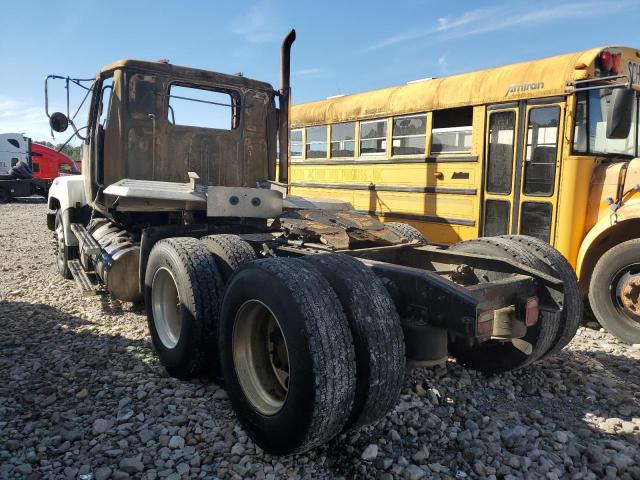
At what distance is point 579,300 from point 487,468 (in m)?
1.48

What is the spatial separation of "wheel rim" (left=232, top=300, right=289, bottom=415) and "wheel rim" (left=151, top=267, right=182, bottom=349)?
1145 millimetres

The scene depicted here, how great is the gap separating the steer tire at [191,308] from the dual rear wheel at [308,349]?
50cm

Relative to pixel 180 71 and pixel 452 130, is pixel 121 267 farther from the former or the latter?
pixel 452 130

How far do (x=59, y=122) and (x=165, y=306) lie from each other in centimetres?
269

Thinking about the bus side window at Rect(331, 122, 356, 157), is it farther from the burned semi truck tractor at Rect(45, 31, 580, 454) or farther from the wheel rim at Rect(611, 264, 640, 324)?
the wheel rim at Rect(611, 264, 640, 324)

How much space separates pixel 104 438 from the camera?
9.32 ft

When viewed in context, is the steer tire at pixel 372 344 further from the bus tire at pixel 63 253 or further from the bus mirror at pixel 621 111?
the bus tire at pixel 63 253

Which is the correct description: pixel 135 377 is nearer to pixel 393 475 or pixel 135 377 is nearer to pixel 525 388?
pixel 393 475

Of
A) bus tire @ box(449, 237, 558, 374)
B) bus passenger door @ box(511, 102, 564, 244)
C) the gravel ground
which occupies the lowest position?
the gravel ground

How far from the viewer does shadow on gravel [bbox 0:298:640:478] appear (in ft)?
8.65

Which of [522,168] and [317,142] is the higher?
[317,142]

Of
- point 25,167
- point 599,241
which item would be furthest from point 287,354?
point 25,167

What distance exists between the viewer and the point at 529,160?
18.4 feet

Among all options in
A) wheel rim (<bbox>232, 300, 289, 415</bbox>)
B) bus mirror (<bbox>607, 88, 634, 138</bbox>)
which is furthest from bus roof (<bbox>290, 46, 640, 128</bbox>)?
wheel rim (<bbox>232, 300, 289, 415</bbox>)
